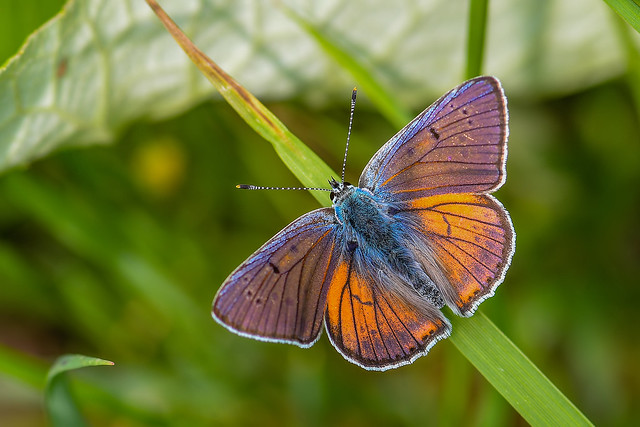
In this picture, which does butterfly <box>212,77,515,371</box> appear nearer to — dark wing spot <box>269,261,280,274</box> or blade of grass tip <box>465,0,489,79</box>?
dark wing spot <box>269,261,280,274</box>

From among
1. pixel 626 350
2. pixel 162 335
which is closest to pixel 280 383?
pixel 162 335

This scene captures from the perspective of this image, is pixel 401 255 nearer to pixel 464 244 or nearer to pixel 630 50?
pixel 464 244

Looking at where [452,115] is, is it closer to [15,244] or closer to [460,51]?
[460,51]

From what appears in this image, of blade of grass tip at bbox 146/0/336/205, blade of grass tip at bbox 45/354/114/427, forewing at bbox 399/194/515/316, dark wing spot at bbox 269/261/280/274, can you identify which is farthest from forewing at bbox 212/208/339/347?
blade of grass tip at bbox 45/354/114/427

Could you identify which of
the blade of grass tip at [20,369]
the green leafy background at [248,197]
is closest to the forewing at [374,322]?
the green leafy background at [248,197]

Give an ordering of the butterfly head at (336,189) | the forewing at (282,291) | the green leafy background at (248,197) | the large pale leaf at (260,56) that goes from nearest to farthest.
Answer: the forewing at (282,291)
the butterfly head at (336,189)
the large pale leaf at (260,56)
the green leafy background at (248,197)

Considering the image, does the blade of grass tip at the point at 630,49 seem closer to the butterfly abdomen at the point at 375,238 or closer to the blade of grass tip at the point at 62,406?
the butterfly abdomen at the point at 375,238

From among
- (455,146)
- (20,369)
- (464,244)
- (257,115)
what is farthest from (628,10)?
(20,369)
